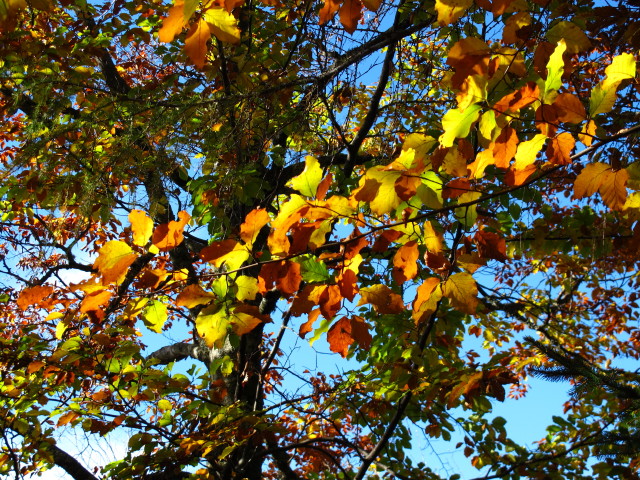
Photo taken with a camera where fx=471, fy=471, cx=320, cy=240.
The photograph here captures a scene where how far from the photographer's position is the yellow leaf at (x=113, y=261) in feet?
3.95

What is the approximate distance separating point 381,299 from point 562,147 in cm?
60

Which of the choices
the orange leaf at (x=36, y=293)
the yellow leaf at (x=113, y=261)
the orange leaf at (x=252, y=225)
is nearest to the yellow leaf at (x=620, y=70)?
the orange leaf at (x=252, y=225)

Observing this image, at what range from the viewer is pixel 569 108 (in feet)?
3.56

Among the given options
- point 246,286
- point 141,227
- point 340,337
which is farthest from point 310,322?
point 141,227

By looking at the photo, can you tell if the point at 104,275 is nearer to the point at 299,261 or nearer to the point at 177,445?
the point at 299,261

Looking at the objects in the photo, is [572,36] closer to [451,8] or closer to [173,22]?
[451,8]

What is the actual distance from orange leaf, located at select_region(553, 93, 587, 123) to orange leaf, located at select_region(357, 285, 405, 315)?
0.61m

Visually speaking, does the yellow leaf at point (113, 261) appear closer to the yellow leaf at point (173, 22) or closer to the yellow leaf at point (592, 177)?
the yellow leaf at point (173, 22)

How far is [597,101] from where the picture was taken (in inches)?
41.4

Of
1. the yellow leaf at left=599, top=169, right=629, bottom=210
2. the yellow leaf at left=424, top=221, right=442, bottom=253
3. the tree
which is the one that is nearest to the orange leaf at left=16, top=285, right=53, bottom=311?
the tree

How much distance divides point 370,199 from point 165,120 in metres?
1.27

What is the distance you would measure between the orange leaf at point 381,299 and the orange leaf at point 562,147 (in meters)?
0.54

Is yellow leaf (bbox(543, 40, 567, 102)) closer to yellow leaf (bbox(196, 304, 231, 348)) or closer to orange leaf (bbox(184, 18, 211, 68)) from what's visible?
orange leaf (bbox(184, 18, 211, 68))

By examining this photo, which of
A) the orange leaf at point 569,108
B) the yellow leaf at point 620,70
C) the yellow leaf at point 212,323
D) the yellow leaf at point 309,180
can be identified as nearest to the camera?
the yellow leaf at point 620,70
